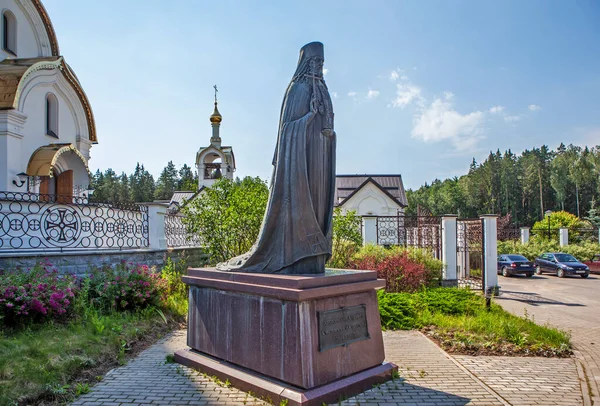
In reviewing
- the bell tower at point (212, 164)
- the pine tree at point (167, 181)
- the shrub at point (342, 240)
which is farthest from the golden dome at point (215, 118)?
the pine tree at point (167, 181)

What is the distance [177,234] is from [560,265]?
19.5 meters

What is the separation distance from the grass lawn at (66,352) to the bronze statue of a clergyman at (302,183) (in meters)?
2.31

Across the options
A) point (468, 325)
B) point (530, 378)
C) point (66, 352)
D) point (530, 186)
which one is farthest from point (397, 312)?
point (530, 186)

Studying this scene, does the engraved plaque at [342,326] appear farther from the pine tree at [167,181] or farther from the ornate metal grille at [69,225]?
the pine tree at [167,181]

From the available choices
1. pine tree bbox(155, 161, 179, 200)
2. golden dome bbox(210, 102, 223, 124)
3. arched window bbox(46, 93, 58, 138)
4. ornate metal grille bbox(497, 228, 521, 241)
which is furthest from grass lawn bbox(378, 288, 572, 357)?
pine tree bbox(155, 161, 179, 200)

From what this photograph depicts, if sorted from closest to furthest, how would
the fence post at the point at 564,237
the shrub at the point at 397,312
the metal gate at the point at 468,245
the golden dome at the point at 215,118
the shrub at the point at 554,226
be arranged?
1. the shrub at the point at 397,312
2. the metal gate at the point at 468,245
3. the fence post at the point at 564,237
4. the shrub at the point at 554,226
5. the golden dome at the point at 215,118

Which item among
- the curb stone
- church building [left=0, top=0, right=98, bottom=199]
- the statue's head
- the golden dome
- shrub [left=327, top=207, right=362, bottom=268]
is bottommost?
the curb stone

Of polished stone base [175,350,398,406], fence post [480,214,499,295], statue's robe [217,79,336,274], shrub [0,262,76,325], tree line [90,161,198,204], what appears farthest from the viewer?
tree line [90,161,198,204]

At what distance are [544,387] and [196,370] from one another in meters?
4.21

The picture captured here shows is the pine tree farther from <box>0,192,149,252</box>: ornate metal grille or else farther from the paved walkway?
the paved walkway

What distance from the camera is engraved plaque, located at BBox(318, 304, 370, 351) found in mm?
4102

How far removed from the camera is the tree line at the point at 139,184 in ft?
233

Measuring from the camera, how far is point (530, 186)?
217 ft

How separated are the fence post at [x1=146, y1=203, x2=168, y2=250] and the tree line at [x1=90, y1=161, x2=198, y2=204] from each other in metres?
54.3
